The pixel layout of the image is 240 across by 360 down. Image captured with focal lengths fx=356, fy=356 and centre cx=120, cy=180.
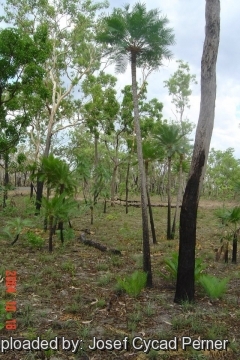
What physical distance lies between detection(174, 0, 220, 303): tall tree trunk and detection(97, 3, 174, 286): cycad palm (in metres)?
1.41

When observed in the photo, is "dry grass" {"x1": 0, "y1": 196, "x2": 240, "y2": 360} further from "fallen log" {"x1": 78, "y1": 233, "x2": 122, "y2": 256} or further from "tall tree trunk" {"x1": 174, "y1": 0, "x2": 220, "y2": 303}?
"tall tree trunk" {"x1": 174, "y1": 0, "x2": 220, "y2": 303}

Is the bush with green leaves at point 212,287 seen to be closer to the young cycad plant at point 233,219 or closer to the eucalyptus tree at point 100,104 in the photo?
the young cycad plant at point 233,219

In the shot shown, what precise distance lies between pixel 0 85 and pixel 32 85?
3.61ft

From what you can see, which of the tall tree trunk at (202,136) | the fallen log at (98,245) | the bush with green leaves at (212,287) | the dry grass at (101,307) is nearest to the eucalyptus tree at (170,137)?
the fallen log at (98,245)

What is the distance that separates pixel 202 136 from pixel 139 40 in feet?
9.13

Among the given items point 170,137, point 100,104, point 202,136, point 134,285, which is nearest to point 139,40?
point 202,136

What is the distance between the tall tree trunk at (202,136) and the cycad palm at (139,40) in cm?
141

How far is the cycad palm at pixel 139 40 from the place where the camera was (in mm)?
7008

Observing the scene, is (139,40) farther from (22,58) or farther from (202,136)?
(22,58)

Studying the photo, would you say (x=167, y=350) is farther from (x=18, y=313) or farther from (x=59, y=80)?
(x=59, y=80)

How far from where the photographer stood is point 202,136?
19.1 feet

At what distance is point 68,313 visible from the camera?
5582mm

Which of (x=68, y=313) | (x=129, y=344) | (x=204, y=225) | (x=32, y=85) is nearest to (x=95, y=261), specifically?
(x=68, y=313)

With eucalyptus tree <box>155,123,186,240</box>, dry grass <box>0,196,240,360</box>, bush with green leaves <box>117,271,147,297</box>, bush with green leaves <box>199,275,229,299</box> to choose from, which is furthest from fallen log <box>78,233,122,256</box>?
eucalyptus tree <box>155,123,186,240</box>
